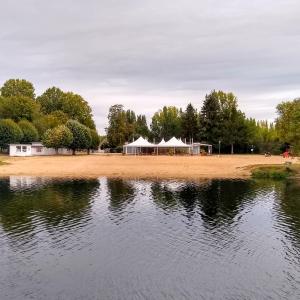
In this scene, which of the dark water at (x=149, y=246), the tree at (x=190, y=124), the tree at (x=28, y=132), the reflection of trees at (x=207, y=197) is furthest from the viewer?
the tree at (x=190, y=124)

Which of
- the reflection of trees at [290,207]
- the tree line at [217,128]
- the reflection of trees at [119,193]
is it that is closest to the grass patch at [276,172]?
the reflection of trees at [290,207]

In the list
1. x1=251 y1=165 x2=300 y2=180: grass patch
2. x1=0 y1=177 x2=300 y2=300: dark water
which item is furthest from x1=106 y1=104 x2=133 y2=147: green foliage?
Answer: x1=0 y1=177 x2=300 y2=300: dark water

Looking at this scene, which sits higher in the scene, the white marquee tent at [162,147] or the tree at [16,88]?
the tree at [16,88]

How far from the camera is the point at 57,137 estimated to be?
12581 cm

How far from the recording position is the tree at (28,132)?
13162cm

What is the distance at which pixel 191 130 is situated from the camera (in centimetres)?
14925

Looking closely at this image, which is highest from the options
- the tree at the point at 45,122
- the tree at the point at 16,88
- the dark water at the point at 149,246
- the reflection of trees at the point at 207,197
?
the tree at the point at 16,88

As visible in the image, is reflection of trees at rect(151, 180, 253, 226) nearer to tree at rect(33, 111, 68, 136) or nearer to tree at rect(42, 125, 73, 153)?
tree at rect(42, 125, 73, 153)

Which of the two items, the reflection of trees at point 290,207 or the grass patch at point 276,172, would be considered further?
the grass patch at point 276,172

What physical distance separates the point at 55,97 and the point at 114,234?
467 ft

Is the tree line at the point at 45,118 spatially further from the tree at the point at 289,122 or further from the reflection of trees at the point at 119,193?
the reflection of trees at the point at 119,193

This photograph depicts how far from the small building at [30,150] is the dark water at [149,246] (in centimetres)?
7486

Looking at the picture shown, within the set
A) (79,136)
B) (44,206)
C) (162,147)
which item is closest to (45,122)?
(79,136)

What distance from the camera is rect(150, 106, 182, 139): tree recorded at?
17600 centimetres
